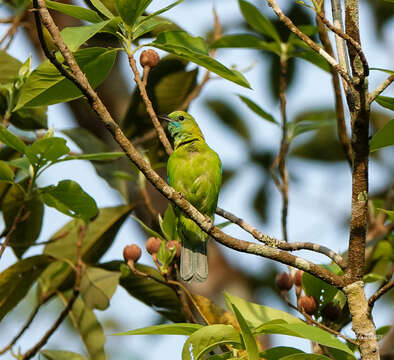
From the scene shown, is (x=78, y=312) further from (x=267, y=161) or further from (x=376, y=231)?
(x=267, y=161)

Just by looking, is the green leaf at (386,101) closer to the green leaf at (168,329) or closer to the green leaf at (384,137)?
the green leaf at (384,137)

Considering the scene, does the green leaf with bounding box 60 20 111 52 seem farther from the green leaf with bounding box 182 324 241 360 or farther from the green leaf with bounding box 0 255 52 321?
the green leaf with bounding box 0 255 52 321

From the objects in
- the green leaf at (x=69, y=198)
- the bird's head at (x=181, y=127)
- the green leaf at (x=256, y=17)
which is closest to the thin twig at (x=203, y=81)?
the bird's head at (x=181, y=127)

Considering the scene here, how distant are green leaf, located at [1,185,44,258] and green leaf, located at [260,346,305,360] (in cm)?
153

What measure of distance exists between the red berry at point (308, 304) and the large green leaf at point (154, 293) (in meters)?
0.76

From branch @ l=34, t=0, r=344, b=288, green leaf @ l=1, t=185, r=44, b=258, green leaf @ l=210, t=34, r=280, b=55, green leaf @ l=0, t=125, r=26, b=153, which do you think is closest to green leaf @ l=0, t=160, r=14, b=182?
green leaf @ l=0, t=125, r=26, b=153

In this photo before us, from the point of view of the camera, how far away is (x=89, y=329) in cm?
347

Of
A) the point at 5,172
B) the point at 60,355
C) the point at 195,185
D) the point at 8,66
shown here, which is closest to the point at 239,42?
the point at 195,185

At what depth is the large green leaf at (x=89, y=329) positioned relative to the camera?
3.38 m

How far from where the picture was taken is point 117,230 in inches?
147

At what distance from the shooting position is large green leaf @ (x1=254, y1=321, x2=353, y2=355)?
1.86m

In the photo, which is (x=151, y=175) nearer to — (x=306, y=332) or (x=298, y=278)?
(x=306, y=332)

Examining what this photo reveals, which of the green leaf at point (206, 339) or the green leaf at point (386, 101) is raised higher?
the green leaf at point (386, 101)

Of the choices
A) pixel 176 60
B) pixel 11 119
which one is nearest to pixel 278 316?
pixel 11 119
